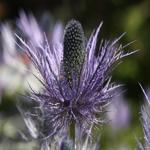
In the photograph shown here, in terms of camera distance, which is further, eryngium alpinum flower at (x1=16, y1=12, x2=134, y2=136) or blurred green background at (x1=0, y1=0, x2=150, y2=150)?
blurred green background at (x1=0, y1=0, x2=150, y2=150)

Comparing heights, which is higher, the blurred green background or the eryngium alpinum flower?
the blurred green background

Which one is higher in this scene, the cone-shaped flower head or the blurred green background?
the blurred green background

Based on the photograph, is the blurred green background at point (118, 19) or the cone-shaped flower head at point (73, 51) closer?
the cone-shaped flower head at point (73, 51)

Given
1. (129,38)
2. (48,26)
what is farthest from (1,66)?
(129,38)

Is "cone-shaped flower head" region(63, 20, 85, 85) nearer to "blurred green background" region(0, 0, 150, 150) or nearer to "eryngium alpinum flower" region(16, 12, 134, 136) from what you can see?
"eryngium alpinum flower" region(16, 12, 134, 136)

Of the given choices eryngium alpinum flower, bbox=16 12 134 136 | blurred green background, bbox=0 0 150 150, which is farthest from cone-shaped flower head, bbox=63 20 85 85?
blurred green background, bbox=0 0 150 150

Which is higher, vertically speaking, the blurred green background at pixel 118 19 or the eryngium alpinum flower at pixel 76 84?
the blurred green background at pixel 118 19

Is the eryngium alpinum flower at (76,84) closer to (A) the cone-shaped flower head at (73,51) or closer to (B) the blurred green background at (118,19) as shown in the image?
(A) the cone-shaped flower head at (73,51)

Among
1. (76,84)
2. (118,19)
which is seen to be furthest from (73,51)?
(118,19)

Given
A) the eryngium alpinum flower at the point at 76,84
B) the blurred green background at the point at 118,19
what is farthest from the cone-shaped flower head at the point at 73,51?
the blurred green background at the point at 118,19

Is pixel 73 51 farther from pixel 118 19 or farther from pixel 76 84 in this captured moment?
Answer: pixel 118 19

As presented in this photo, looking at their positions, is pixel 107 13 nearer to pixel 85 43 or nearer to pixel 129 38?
pixel 129 38
